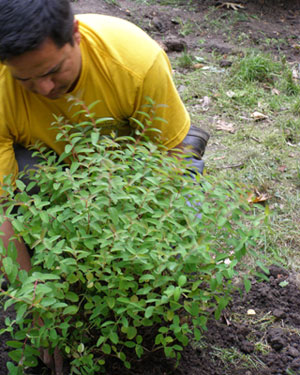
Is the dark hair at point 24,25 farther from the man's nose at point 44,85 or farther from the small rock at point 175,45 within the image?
the small rock at point 175,45

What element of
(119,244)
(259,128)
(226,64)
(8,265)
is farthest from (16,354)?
(226,64)

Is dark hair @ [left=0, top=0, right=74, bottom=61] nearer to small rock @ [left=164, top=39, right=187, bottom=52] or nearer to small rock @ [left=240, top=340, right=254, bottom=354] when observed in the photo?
small rock @ [left=240, top=340, right=254, bottom=354]

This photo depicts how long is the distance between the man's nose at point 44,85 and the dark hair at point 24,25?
0.18 m

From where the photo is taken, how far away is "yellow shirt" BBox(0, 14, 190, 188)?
238 centimetres

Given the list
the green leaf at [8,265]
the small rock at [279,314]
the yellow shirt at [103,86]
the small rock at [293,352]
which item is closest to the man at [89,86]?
the yellow shirt at [103,86]

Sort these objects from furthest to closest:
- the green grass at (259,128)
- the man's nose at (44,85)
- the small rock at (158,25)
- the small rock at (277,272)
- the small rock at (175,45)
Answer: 1. the small rock at (158,25)
2. the small rock at (175,45)
3. the green grass at (259,128)
4. the small rock at (277,272)
5. the man's nose at (44,85)

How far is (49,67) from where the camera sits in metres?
1.99

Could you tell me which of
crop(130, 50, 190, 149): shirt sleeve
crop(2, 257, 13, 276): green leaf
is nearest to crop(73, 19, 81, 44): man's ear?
crop(130, 50, 190, 149): shirt sleeve

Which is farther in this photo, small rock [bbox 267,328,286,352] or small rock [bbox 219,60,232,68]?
small rock [bbox 219,60,232,68]

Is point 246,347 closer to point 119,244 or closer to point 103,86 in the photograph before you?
point 119,244

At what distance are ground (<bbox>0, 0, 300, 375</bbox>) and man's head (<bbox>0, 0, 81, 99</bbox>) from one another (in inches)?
54.4

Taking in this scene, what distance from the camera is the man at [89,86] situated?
2.10 meters

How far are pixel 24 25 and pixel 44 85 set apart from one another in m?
0.29

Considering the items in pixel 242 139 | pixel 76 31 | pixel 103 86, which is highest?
pixel 76 31
